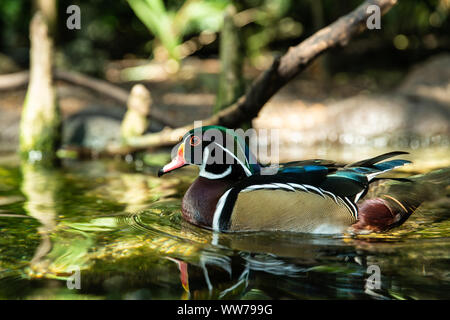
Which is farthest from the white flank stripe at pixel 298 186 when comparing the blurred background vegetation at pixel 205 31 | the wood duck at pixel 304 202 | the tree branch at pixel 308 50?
the blurred background vegetation at pixel 205 31

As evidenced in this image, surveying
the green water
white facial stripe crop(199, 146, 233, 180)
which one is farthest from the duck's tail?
white facial stripe crop(199, 146, 233, 180)

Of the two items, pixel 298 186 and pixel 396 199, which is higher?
pixel 298 186

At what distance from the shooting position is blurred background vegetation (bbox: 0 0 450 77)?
13383 mm

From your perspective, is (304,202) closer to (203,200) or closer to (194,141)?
(203,200)

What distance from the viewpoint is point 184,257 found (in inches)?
142

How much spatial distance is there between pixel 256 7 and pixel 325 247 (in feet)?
43.8

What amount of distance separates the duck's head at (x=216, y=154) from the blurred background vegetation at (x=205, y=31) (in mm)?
8709

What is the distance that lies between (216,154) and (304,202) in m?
0.85

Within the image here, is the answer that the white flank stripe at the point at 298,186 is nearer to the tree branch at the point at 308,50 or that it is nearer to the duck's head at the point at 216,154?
the duck's head at the point at 216,154

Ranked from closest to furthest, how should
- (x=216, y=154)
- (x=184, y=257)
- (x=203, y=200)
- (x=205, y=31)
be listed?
(x=184, y=257) → (x=203, y=200) → (x=216, y=154) → (x=205, y=31)

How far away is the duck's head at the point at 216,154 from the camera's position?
4402 millimetres

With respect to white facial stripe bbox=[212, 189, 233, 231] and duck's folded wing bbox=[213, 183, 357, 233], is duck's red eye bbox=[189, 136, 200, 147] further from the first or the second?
duck's folded wing bbox=[213, 183, 357, 233]

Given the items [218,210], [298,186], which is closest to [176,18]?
[218,210]
